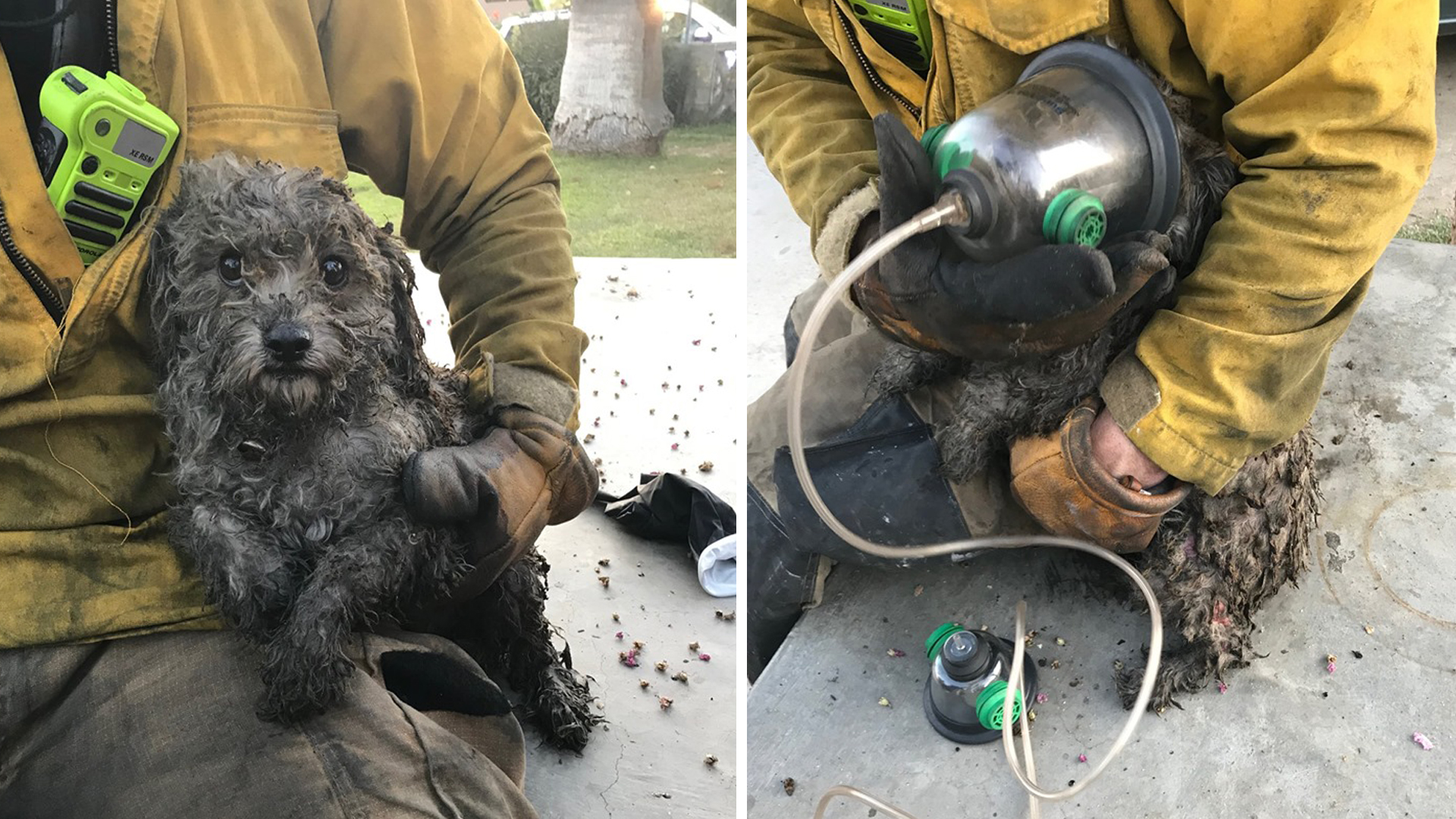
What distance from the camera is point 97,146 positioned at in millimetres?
1553

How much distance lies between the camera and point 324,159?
169 centimetres

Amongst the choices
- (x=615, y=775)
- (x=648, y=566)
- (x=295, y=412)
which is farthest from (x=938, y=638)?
(x=295, y=412)

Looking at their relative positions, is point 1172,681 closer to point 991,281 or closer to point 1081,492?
point 1081,492

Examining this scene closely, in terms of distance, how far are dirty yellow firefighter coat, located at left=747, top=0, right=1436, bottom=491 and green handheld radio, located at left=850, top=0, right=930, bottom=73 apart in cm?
10

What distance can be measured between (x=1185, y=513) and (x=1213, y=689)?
1.40ft

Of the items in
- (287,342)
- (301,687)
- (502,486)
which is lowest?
(301,687)

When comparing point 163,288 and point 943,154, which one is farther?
point 943,154

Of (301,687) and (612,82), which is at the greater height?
(612,82)

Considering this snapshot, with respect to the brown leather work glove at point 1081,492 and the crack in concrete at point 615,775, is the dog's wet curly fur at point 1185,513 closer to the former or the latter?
the brown leather work glove at point 1081,492

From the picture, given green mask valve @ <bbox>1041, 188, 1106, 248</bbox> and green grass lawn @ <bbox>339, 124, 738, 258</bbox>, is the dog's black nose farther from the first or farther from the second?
green mask valve @ <bbox>1041, 188, 1106, 248</bbox>

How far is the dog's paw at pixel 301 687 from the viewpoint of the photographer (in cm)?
173

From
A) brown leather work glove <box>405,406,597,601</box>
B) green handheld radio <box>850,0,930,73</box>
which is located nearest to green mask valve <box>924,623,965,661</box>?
brown leather work glove <box>405,406,597,601</box>

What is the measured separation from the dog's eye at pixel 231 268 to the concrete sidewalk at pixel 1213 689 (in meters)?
1.48

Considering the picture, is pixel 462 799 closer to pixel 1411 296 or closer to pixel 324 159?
pixel 324 159
